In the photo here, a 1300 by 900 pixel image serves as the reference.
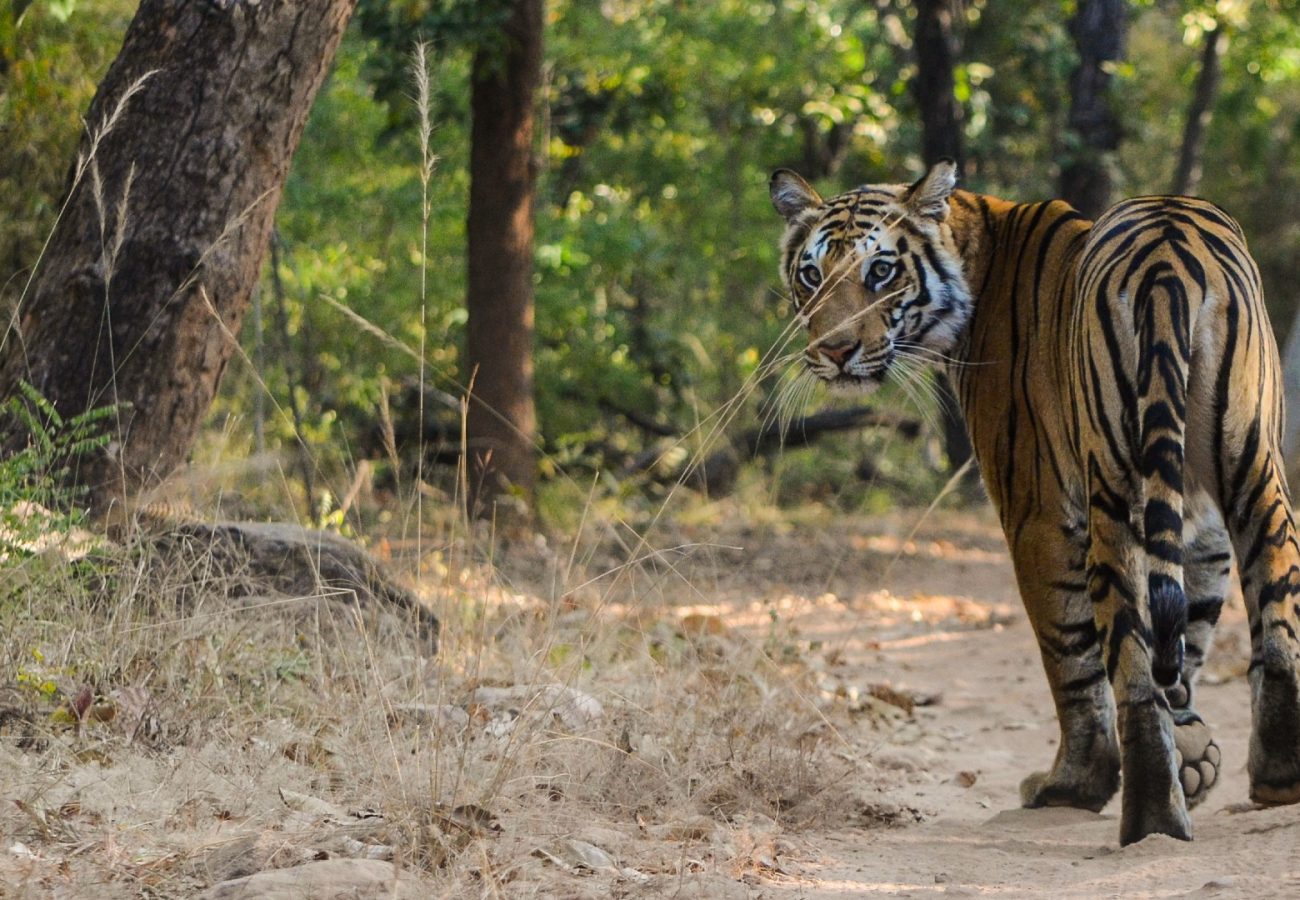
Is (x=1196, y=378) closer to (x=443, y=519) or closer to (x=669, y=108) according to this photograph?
(x=443, y=519)

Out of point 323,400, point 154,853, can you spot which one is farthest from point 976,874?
point 323,400

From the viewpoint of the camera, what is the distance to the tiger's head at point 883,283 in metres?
4.67

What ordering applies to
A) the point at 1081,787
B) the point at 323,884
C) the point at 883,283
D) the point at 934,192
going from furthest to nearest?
the point at 934,192, the point at 883,283, the point at 1081,787, the point at 323,884

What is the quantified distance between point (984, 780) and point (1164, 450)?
211 cm

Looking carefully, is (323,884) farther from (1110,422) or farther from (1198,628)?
(1198,628)

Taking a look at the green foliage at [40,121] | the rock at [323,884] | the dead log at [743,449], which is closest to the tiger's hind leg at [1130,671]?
the rock at [323,884]

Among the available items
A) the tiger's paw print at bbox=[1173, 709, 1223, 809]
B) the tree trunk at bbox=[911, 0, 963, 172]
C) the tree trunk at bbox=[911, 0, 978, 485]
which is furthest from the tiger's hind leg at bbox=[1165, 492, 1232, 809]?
the tree trunk at bbox=[911, 0, 963, 172]

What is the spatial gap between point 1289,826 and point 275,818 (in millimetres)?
2539

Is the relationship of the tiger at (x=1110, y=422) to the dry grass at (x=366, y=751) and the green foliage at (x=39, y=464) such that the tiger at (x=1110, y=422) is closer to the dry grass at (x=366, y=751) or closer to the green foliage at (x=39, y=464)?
the dry grass at (x=366, y=751)

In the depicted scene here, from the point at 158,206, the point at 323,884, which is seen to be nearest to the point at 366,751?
the point at 323,884

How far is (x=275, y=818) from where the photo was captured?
343cm

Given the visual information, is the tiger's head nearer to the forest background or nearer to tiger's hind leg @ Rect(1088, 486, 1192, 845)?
tiger's hind leg @ Rect(1088, 486, 1192, 845)

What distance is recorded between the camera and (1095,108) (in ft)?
43.7

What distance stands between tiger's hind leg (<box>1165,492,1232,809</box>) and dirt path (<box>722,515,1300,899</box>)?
15 cm
